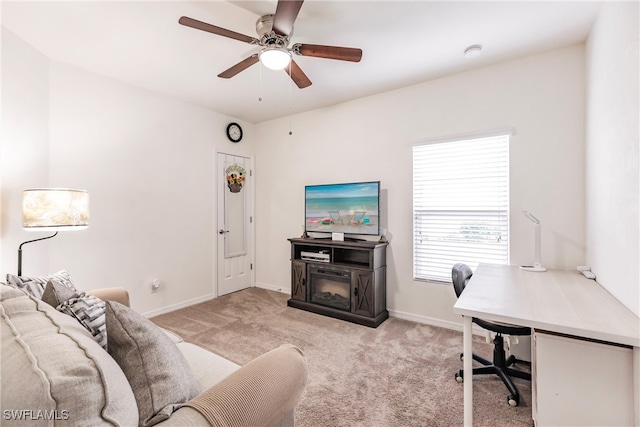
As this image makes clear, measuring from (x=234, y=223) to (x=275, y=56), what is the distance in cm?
292

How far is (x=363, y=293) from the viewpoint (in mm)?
3213

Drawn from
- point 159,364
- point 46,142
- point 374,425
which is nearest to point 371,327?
point 374,425

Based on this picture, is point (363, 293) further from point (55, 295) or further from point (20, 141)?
point (20, 141)

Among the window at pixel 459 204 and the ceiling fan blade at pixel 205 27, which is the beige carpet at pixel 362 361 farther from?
the ceiling fan blade at pixel 205 27

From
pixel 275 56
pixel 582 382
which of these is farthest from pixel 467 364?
pixel 275 56

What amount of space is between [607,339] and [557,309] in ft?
0.90

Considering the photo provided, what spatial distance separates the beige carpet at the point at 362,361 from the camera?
178cm

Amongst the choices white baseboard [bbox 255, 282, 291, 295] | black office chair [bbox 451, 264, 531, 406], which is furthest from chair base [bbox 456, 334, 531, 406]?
white baseboard [bbox 255, 282, 291, 295]

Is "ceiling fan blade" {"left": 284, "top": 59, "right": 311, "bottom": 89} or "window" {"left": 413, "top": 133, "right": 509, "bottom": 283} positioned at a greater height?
"ceiling fan blade" {"left": 284, "top": 59, "right": 311, "bottom": 89}

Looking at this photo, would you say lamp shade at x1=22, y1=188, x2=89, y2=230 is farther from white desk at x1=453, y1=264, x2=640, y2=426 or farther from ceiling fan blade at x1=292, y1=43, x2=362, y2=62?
white desk at x1=453, y1=264, x2=640, y2=426

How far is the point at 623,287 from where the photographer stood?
1537 mm

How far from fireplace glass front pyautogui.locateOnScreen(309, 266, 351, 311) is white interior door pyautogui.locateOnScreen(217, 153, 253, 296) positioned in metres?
1.44

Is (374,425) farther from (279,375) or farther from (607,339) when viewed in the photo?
(607,339)

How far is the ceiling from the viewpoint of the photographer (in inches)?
78.9
